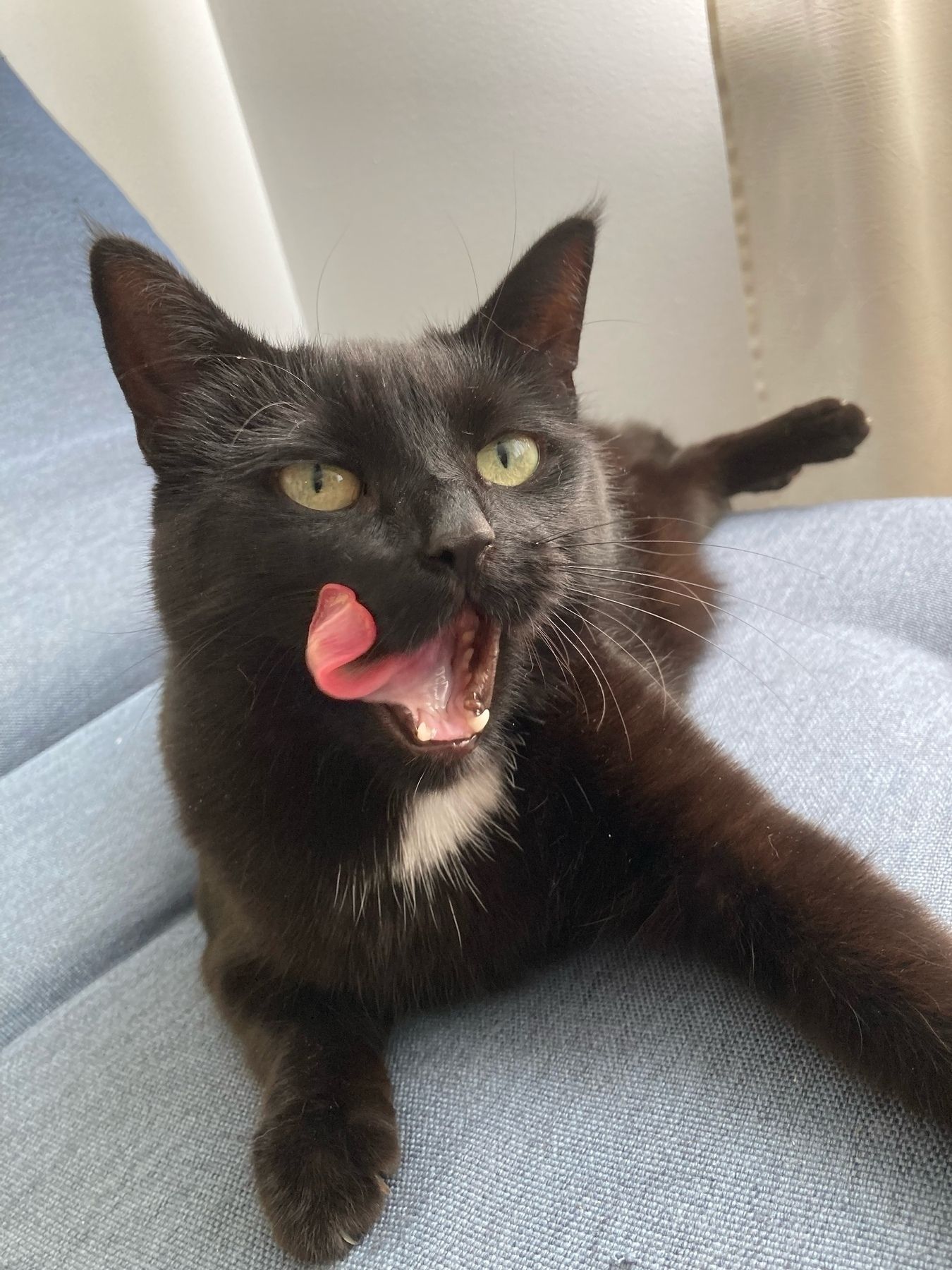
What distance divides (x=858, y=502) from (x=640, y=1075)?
956 mm

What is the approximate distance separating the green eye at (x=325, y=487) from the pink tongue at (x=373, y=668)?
77 millimetres

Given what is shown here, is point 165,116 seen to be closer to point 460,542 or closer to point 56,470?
point 56,470

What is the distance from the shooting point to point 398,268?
1779 millimetres

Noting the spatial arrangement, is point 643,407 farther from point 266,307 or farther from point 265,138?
point 265,138

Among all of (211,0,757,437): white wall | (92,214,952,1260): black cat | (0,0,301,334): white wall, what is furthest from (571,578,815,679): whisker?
(0,0,301,334): white wall

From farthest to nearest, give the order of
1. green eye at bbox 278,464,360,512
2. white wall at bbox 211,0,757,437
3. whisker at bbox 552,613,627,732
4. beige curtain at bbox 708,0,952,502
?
white wall at bbox 211,0,757,437 < beige curtain at bbox 708,0,952,502 < whisker at bbox 552,613,627,732 < green eye at bbox 278,464,360,512


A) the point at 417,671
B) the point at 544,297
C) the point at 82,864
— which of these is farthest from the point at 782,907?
the point at 82,864

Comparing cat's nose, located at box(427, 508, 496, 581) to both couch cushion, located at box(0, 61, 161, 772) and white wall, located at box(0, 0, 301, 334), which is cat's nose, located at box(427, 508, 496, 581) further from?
white wall, located at box(0, 0, 301, 334)

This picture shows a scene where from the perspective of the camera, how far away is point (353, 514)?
0.55 m

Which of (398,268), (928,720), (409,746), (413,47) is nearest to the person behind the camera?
(409,746)

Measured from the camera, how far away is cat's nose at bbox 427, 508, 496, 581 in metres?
0.48

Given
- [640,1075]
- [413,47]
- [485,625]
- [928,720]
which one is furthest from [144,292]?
[413,47]

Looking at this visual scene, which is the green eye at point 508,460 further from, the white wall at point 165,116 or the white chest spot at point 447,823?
the white wall at point 165,116

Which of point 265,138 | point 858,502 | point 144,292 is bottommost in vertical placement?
point 858,502
